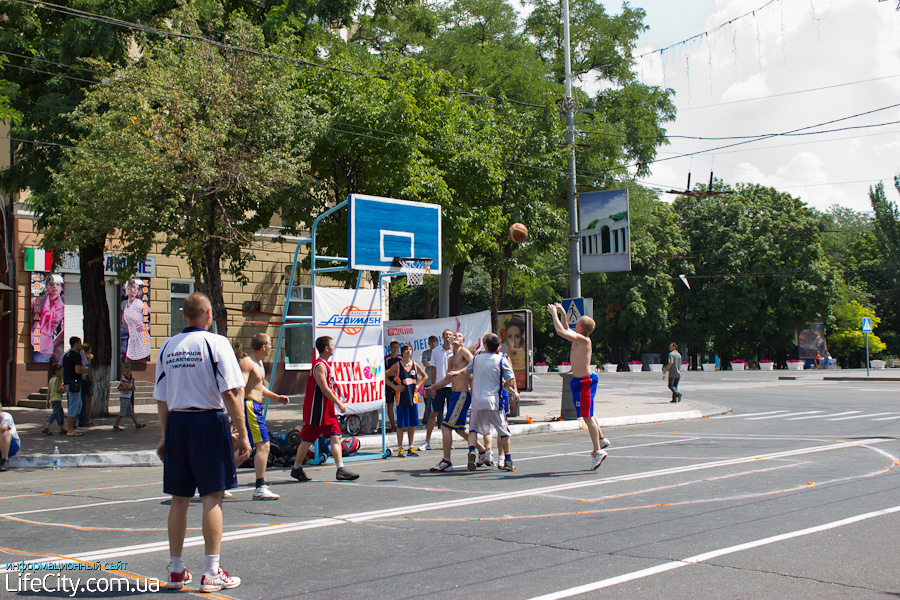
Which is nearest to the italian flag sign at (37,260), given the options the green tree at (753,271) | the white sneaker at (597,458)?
the white sneaker at (597,458)

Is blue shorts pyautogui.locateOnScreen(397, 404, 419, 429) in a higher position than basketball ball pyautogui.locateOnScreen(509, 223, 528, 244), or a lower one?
lower

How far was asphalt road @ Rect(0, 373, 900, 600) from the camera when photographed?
5137mm

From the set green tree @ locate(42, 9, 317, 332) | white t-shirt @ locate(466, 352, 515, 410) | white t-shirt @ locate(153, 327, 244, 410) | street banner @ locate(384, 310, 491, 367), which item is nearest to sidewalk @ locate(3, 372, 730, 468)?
street banner @ locate(384, 310, 491, 367)

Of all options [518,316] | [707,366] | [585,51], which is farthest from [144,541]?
[707,366]

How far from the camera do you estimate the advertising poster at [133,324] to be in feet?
77.0

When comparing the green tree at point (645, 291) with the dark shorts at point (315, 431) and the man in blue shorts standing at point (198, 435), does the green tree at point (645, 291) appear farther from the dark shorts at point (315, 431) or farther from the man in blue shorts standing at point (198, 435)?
the man in blue shorts standing at point (198, 435)

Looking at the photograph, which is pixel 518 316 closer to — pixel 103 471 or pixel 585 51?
pixel 103 471

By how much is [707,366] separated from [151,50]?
165ft

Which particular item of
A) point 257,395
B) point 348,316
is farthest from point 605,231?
point 257,395

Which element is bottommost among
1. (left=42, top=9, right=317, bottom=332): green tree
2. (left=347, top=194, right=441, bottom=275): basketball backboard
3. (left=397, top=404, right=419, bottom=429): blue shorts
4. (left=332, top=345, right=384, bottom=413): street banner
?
(left=397, top=404, right=419, bottom=429): blue shorts

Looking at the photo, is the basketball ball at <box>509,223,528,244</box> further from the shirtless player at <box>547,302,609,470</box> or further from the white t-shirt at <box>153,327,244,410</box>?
the white t-shirt at <box>153,327,244,410</box>

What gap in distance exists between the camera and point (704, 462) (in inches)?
425

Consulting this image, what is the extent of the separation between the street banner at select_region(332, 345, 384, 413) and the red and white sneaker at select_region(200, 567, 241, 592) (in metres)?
7.12

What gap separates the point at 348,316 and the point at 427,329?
362cm
